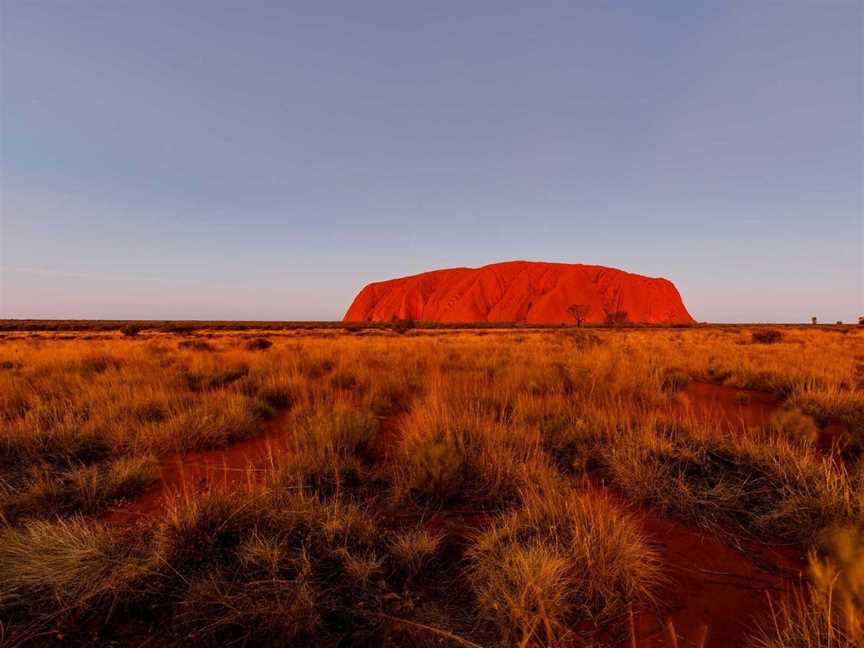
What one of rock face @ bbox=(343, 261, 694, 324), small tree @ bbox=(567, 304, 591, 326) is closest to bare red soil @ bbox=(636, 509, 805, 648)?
small tree @ bbox=(567, 304, 591, 326)

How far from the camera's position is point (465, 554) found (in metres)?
2.19

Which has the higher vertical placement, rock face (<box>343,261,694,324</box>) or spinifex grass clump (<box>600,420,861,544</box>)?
rock face (<box>343,261,694,324</box>)

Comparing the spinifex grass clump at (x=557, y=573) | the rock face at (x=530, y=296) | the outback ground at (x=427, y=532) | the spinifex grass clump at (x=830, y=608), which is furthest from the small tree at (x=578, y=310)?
the spinifex grass clump at (x=557, y=573)

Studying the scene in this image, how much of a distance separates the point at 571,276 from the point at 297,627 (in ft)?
364

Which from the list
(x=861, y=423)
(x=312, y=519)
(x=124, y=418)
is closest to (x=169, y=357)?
(x=124, y=418)

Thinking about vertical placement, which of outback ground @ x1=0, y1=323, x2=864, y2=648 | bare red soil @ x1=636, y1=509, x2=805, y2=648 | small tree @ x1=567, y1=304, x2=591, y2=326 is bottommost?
bare red soil @ x1=636, y1=509, x2=805, y2=648

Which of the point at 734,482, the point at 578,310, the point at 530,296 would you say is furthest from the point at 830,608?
the point at 530,296

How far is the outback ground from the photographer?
1.68 meters

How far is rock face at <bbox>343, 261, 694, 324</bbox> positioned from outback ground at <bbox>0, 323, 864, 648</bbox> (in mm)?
90457

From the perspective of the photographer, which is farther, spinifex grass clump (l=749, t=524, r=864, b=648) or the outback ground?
the outback ground

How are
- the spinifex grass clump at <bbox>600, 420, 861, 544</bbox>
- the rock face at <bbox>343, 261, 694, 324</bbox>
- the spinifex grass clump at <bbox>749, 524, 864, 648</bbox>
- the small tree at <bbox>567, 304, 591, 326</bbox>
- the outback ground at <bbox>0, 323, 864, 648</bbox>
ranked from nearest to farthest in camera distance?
the spinifex grass clump at <bbox>749, 524, 864, 648</bbox>
the outback ground at <bbox>0, 323, 864, 648</bbox>
the spinifex grass clump at <bbox>600, 420, 861, 544</bbox>
the small tree at <bbox>567, 304, 591, 326</bbox>
the rock face at <bbox>343, 261, 694, 324</bbox>

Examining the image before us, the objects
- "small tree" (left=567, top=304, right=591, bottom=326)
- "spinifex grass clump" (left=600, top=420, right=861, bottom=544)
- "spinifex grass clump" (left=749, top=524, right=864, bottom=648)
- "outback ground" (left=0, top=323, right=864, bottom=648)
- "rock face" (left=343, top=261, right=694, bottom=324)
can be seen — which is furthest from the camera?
"rock face" (left=343, top=261, right=694, bottom=324)

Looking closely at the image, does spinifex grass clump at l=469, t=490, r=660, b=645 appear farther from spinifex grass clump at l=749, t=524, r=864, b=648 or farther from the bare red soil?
spinifex grass clump at l=749, t=524, r=864, b=648

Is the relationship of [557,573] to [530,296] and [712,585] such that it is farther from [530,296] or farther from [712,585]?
[530,296]
